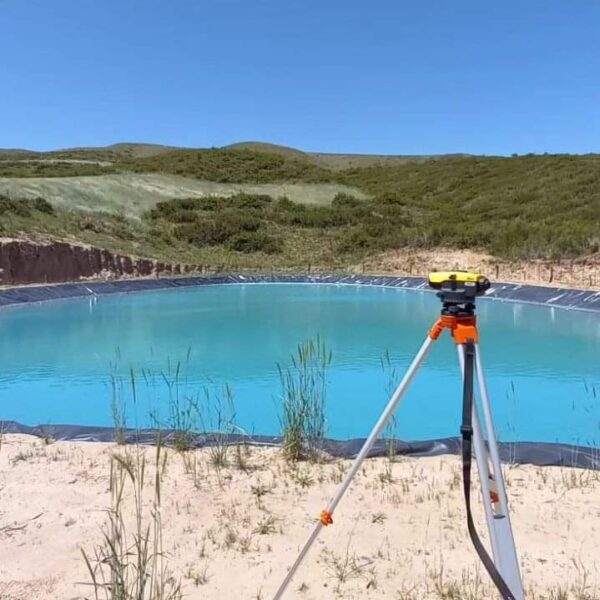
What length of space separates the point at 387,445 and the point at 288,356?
4139 mm

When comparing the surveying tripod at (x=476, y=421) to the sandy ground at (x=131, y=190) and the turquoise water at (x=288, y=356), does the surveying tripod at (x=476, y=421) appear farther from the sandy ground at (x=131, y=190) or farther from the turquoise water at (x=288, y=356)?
the sandy ground at (x=131, y=190)

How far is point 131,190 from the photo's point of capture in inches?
826

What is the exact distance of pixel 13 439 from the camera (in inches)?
142

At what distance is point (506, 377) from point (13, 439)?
4638mm

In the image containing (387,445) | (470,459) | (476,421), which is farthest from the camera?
(387,445)

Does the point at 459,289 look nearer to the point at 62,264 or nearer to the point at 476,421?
the point at 476,421

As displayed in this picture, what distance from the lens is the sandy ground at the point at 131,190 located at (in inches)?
695

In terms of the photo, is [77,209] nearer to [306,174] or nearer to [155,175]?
[155,175]

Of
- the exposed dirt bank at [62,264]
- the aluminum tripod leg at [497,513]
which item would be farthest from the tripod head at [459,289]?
the exposed dirt bank at [62,264]

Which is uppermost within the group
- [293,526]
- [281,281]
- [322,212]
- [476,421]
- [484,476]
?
[322,212]

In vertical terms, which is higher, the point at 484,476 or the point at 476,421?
the point at 476,421

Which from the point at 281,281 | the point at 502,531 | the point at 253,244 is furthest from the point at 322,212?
the point at 502,531

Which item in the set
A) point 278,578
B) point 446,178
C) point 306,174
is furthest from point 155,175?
point 278,578

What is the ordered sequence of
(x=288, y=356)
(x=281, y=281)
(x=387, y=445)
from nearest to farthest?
(x=387, y=445), (x=288, y=356), (x=281, y=281)
